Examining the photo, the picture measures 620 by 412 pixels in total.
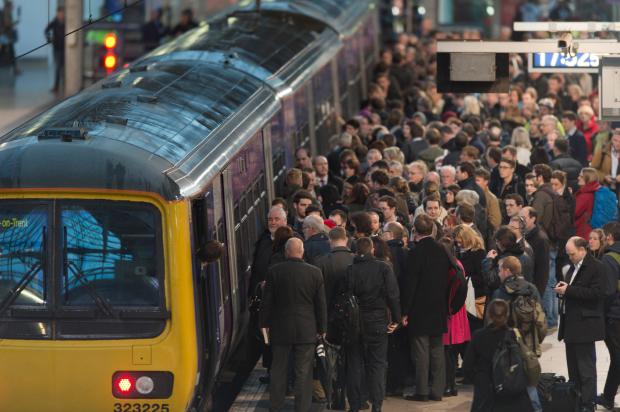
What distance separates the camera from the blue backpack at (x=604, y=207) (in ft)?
61.4

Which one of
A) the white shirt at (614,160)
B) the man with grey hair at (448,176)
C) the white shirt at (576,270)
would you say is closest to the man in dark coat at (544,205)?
the man with grey hair at (448,176)

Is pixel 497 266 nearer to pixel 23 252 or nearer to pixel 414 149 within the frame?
pixel 23 252

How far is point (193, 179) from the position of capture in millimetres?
12836

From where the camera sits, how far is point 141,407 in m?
12.2

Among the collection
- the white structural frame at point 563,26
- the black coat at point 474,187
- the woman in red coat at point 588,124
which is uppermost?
the white structural frame at point 563,26

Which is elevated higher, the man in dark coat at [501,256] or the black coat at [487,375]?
the man in dark coat at [501,256]

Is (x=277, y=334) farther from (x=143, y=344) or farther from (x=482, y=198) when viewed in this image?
(x=482, y=198)

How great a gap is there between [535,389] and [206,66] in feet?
18.9

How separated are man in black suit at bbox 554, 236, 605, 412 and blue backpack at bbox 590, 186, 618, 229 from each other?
14.4 feet

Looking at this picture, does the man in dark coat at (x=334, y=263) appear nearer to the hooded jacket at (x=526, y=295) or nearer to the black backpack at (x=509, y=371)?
the hooded jacket at (x=526, y=295)

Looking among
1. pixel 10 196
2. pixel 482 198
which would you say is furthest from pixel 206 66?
pixel 10 196

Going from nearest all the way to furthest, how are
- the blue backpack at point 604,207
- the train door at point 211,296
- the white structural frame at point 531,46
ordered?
the train door at point 211,296
the white structural frame at point 531,46
the blue backpack at point 604,207

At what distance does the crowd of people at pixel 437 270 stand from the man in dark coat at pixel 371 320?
11 mm

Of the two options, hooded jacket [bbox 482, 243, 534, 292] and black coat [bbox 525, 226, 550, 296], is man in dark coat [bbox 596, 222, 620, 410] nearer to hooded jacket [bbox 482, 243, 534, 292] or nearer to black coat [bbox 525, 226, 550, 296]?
hooded jacket [bbox 482, 243, 534, 292]
